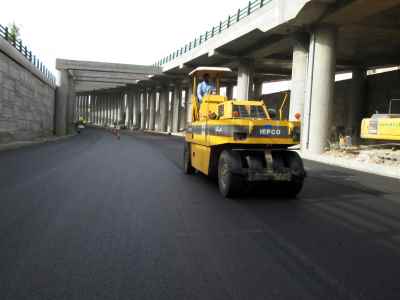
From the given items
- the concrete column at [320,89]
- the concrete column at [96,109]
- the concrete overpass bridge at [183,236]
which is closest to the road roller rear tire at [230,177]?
the concrete overpass bridge at [183,236]

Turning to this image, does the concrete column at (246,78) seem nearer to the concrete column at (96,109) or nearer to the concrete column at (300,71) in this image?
the concrete column at (300,71)

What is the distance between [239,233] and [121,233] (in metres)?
1.67

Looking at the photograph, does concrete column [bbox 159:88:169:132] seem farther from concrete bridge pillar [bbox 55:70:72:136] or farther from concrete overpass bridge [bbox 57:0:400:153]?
concrete bridge pillar [bbox 55:70:72:136]

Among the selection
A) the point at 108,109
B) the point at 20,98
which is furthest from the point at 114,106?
the point at 20,98

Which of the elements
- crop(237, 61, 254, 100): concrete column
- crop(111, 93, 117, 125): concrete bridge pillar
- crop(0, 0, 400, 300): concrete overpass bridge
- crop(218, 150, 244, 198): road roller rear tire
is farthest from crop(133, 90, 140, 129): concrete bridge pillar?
crop(218, 150, 244, 198): road roller rear tire

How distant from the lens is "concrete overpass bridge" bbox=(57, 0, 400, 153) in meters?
21.3

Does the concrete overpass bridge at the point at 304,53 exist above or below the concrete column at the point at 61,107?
above

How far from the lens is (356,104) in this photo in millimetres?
33625

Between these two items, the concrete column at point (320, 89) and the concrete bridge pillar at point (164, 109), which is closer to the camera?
the concrete column at point (320, 89)

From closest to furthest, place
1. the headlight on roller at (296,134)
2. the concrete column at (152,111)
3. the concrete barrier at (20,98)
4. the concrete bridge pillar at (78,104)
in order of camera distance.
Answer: the headlight on roller at (296,134) < the concrete barrier at (20,98) < the concrete column at (152,111) < the concrete bridge pillar at (78,104)

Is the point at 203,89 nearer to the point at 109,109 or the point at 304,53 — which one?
the point at 304,53

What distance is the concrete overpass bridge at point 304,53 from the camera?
21266mm

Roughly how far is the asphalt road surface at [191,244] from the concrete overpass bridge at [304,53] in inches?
535

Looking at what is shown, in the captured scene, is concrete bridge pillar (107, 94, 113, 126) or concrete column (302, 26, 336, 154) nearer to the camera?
concrete column (302, 26, 336, 154)
